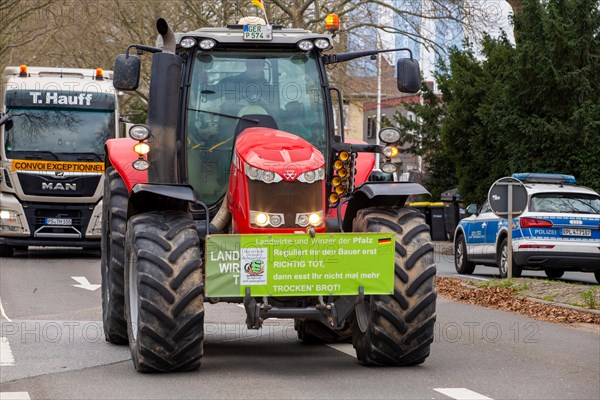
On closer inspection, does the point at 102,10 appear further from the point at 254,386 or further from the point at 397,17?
the point at 254,386

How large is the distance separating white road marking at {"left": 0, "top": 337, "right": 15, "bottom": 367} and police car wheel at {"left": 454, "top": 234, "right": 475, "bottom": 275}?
50.3ft

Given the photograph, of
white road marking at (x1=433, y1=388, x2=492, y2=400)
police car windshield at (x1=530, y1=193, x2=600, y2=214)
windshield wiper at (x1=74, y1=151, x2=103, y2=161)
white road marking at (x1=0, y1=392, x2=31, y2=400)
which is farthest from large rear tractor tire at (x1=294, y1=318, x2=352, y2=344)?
windshield wiper at (x1=74, y1=151, x2=103, y2=161)

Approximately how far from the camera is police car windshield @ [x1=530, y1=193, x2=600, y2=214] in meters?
22.2

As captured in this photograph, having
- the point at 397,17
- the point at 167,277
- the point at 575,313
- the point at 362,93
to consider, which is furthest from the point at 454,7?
the point at 167,277

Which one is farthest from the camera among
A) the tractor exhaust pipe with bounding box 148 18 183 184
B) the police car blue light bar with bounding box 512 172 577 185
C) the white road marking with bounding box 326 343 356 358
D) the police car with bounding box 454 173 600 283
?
the police car blue light bar with bounding box 512 172 577 185

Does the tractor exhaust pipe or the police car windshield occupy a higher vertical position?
the tractor exhaust pipe

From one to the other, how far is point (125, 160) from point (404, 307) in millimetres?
3521

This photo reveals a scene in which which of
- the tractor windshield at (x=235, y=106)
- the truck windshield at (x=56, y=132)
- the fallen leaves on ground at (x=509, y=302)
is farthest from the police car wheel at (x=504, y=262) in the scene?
the tractor windshield at (x=235, y=106)

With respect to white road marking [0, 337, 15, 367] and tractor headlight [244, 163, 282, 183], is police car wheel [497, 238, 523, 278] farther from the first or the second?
tractor headlight [244, 163, 282, 183]

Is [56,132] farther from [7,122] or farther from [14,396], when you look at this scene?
[14,396]

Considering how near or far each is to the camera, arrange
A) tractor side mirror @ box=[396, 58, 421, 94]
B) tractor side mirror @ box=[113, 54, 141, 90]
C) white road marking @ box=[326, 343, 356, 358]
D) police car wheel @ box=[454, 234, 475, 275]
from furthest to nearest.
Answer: police car wheel @ box=[454, 234, 475, 275] → white road marking @ box=[326, 343, 356, 358] → tractor side mirror @ box=[113, 54, 141, 90] → tractor side mirror @ box=[396, 58, 421, 94]

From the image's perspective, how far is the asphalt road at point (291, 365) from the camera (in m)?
8.47

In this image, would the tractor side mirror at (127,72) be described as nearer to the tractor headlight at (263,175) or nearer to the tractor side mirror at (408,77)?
the tractor headlight at (263,175)

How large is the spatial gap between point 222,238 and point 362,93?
34.3 meters
